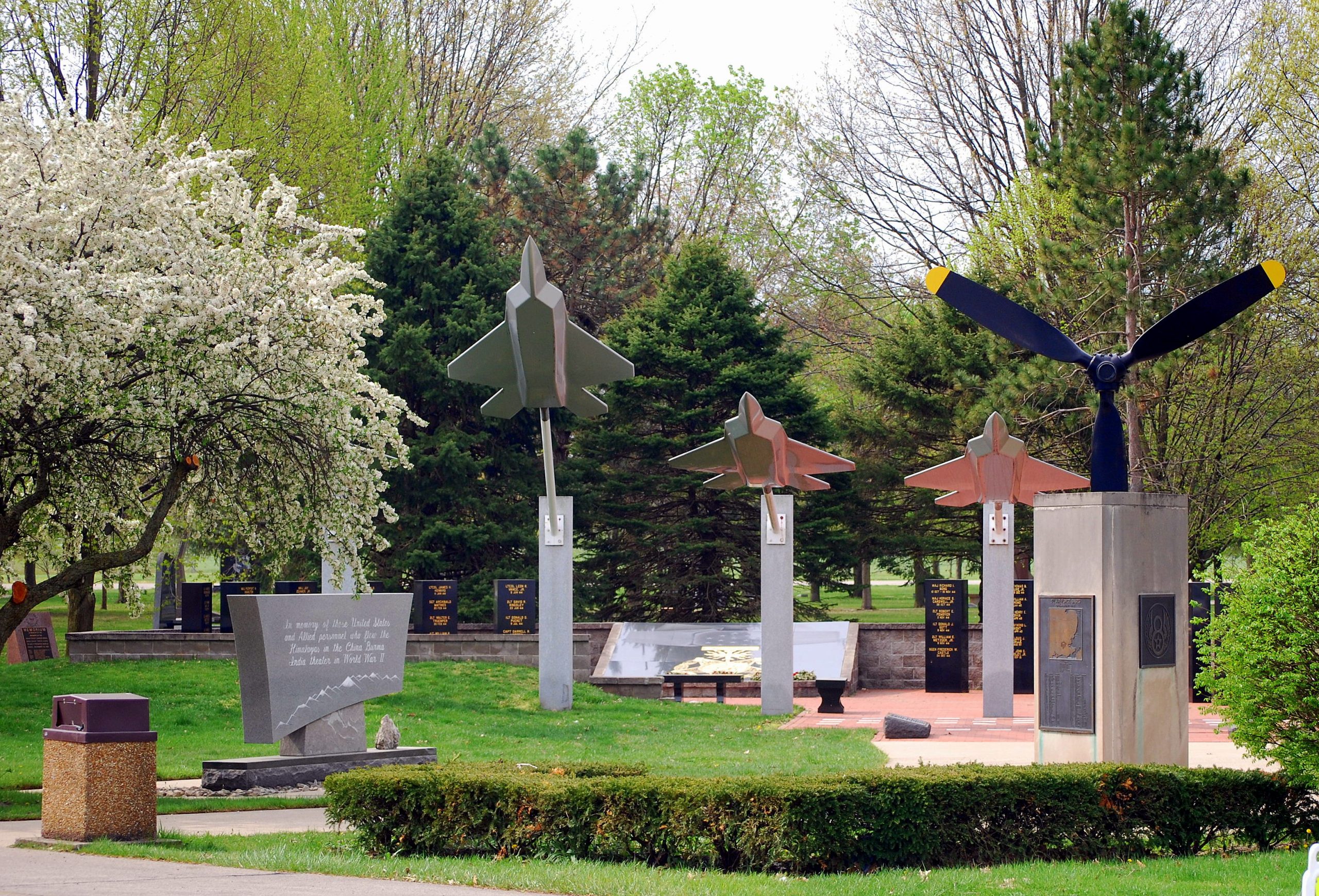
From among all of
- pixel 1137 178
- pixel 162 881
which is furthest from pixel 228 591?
pixel 162 881

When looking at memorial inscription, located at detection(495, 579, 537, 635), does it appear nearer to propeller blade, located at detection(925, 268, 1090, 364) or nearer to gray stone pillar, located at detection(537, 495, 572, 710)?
gray stone pillar, located at detection(537, 495, 572, 710)

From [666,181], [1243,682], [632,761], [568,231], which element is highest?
[666,181]

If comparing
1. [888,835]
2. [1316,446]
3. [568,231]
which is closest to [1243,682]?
[888,835]

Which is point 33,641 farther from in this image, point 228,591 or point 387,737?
point 387,737

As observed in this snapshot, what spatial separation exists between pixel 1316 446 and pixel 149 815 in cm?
2251

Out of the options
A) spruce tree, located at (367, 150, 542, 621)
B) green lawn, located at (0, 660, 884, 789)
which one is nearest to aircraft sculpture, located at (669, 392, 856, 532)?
green lawn, located at (0, 660, 884, 789)

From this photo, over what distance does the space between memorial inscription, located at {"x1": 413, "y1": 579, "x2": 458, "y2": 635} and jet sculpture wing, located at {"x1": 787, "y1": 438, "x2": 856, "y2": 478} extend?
7.64 m

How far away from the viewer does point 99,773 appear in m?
9.68

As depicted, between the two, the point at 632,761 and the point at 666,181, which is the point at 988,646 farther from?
the point at 666,181

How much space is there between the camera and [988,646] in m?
20.8

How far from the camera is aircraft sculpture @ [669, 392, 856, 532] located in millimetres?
20562

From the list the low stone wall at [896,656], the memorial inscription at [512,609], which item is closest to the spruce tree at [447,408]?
the memorial inscription at [512,609]

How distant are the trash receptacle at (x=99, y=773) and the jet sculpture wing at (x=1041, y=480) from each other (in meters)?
14.7

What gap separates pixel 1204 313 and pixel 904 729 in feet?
26.0
